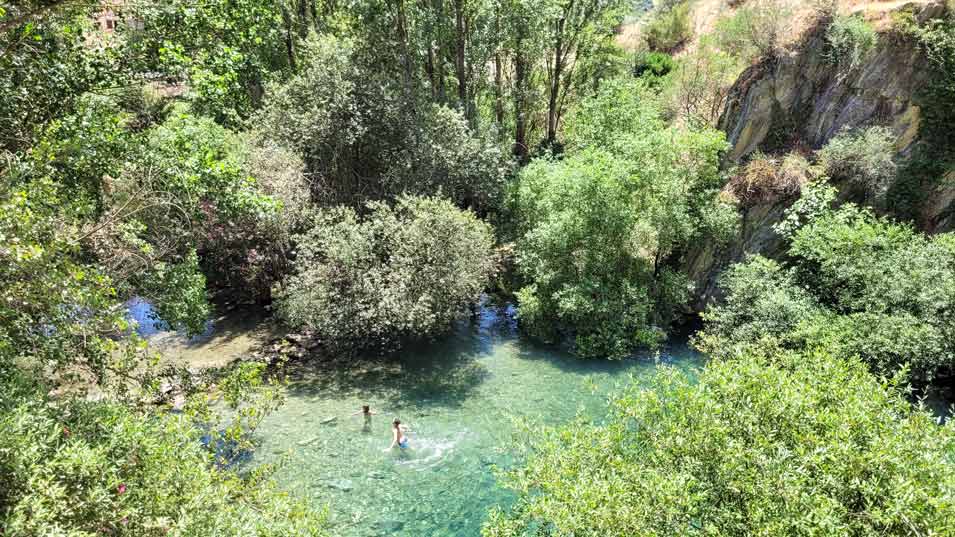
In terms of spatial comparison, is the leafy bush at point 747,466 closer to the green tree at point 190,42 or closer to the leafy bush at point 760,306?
the leafy bush at point 760,306

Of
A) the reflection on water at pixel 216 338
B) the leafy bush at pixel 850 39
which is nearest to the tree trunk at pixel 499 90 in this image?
the leafy bush at pixel 850 39

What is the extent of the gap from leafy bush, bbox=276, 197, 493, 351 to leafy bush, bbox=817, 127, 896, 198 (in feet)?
51.3

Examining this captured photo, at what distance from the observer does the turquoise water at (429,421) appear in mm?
14469

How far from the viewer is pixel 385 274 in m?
21.8

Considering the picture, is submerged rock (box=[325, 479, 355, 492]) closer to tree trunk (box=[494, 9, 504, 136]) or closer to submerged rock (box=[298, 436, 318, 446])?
submerged rock (box=[298, 436, 318, 446])

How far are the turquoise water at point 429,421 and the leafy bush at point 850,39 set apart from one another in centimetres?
1472

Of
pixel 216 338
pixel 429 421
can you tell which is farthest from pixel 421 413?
pixel 216 338

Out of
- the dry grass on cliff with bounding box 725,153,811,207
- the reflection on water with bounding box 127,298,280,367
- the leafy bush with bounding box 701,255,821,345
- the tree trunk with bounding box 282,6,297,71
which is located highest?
the tree trunk with bounding box 282,6,297,71

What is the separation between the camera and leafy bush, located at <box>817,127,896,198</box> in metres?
21.8

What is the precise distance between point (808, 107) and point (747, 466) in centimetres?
2202

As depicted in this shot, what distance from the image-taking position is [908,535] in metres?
7.18

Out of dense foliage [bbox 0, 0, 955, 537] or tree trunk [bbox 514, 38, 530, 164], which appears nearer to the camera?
dense foliage [bbox 0, 0, 955, 537]

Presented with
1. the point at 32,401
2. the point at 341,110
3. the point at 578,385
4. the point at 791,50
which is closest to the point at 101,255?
the point at 32,401

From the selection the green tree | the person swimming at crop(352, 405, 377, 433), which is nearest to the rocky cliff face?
the person swimming at crop(352, 405, 377, 433)
